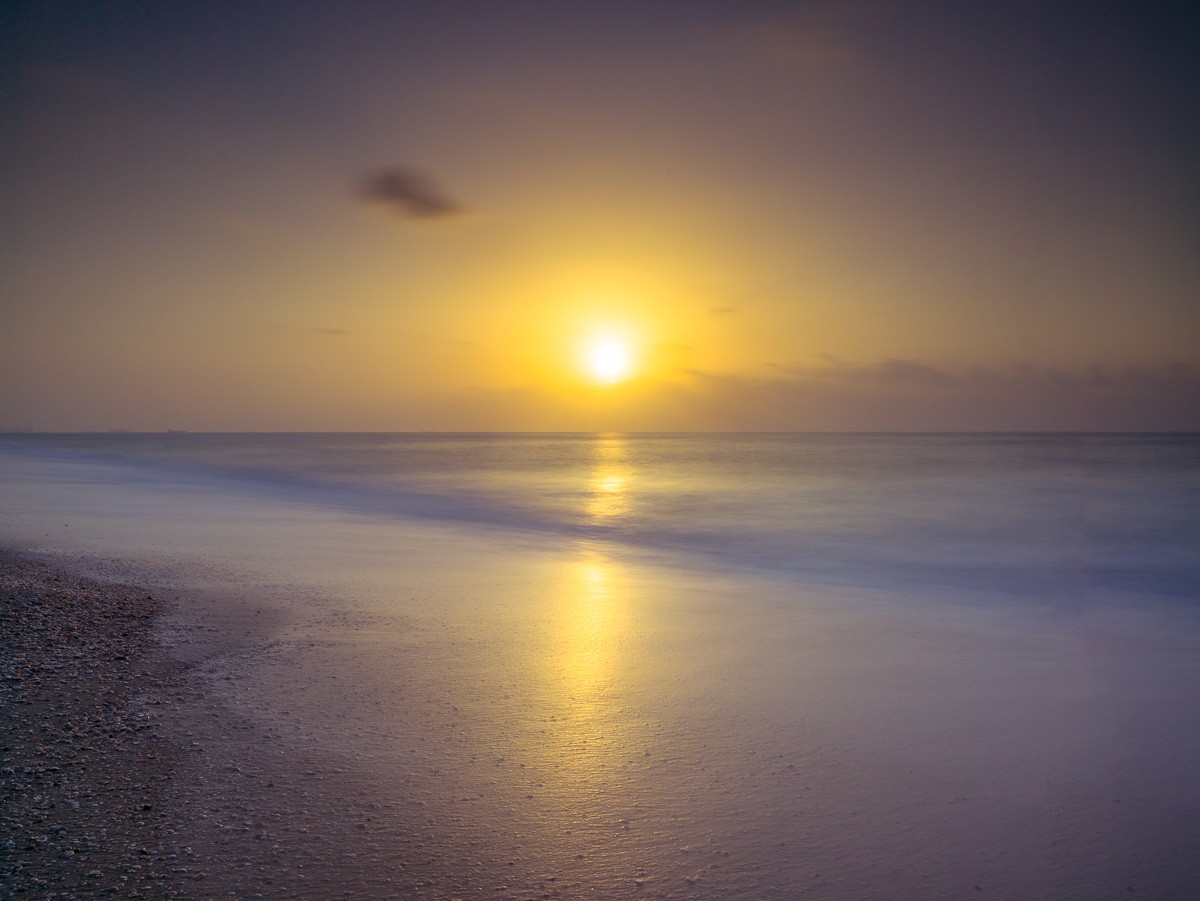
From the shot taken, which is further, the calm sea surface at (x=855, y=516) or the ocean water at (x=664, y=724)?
the calm sea surface at (x=855, y=516)

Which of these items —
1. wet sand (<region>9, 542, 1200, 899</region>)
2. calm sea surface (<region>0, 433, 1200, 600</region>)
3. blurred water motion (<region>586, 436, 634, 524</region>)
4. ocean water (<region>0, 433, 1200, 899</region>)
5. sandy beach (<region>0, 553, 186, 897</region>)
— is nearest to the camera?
sandy beach (<region>0, 553, 186, 897</region>)

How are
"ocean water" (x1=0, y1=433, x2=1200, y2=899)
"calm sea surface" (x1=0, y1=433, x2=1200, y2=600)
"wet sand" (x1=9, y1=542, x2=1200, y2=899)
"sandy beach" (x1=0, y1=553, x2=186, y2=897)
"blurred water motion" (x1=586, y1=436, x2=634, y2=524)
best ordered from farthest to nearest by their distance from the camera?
"blurred water motion" (x1=586, y1=436, x2=634, y2=524) → "calm sea surface" (x1=0, y1=433, x2=1200, y2=600) → "ocean water" (x1=0, y1=433, x2=1200, y2=899) → "wet sand" (x1=9, y1=542, x2=1200, y2=899) → "sandy beach" (x1=0, y1=553, x2=186, y2=897)

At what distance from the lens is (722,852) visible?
3.78 metres

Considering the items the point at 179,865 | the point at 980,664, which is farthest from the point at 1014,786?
the point at 179,865

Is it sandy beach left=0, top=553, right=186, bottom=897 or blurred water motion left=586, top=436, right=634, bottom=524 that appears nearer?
sandy beach left=0, top=553, right=186, bottom=897

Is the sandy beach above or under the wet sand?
above

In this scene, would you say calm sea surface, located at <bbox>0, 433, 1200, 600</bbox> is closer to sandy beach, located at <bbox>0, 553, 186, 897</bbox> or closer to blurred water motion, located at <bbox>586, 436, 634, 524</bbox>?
blurred water motion, located at <bbox>586, 436, 634, 524</bbox>

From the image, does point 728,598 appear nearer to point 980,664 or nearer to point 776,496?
point 980,664

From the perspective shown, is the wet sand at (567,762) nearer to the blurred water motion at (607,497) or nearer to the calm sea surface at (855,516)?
the calm sea surface at (855,516)

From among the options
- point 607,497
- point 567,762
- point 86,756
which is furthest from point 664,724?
point 607,497

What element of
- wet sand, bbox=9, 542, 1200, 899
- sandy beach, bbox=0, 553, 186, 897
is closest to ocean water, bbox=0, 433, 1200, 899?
wet sand, bbox=9, 542, 1200, 899

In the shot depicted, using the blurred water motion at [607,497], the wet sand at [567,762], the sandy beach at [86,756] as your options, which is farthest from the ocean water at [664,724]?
the blurred water motion at [607,497]

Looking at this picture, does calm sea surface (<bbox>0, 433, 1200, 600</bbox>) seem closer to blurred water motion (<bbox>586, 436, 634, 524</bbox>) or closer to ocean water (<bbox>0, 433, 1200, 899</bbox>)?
blurred water motion (<bbox>586, 436, 634, 524</bbox>)

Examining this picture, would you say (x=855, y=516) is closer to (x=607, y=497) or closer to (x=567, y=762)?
(x=607, y=497)
